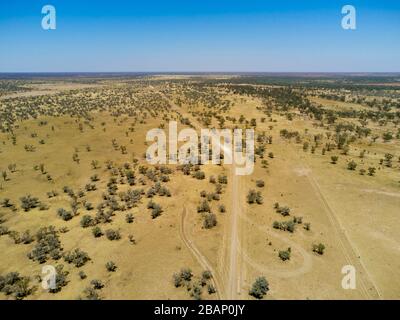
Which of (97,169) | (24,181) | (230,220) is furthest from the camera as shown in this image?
(97,169)

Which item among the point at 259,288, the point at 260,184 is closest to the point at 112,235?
the point at 259,288

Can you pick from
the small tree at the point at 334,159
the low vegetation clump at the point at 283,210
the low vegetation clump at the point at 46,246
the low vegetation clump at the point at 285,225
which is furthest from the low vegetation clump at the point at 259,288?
the small tree at the point at 334,159

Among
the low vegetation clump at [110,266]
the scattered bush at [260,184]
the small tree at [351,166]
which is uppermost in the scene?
the small tree at [351,166]

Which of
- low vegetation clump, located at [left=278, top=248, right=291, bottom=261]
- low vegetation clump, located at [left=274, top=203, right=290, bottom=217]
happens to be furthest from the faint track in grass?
low vegetation clump, located at [left=274, top=203, right=290, bottom=217]

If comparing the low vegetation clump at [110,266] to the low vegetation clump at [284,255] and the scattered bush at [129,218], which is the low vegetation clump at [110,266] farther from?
the low vegetation clump at [284,255]

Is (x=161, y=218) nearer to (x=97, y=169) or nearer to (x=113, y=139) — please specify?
(x=97, y=169)

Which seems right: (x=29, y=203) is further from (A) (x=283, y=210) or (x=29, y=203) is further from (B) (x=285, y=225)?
(A) (x=283, y=210)

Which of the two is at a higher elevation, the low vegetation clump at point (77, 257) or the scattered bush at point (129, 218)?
the scattered bush at point (129, 218)
